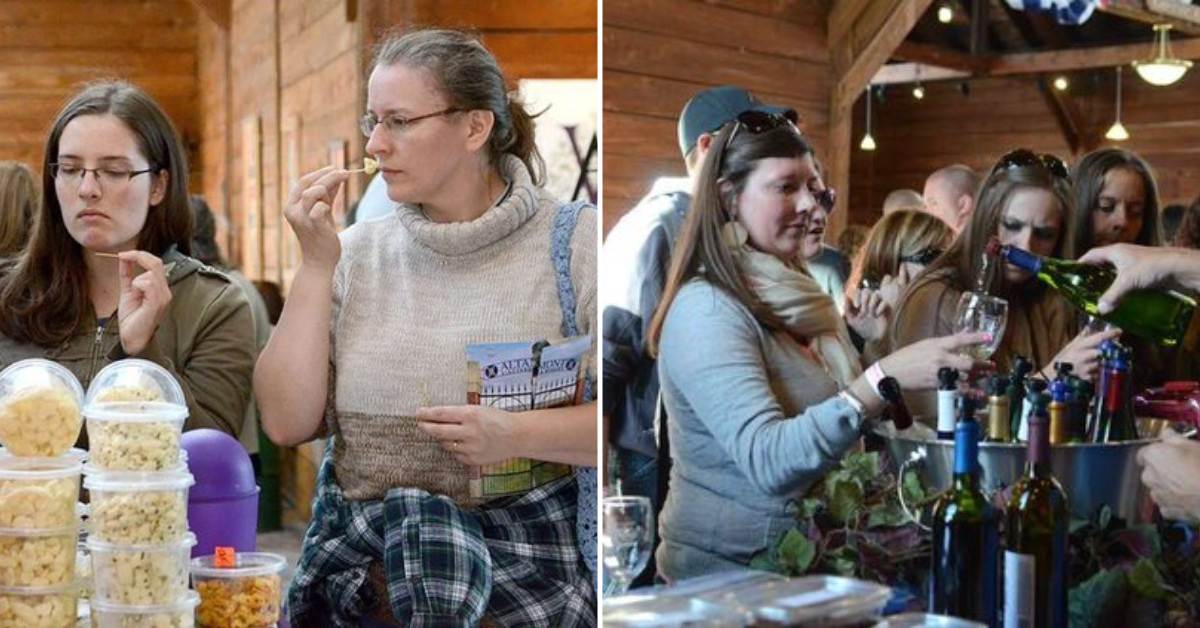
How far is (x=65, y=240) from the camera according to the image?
4.24 feet

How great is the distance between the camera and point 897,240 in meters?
1.60

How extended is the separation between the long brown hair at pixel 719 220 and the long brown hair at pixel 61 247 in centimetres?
54

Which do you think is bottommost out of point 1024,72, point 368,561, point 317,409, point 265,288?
point 368,561

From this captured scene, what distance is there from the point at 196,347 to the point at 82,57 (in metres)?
0.31

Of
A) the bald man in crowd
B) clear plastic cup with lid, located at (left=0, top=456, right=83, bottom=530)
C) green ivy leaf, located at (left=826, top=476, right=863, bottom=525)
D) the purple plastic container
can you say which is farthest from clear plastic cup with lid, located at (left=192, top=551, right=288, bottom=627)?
the bald man in crowd

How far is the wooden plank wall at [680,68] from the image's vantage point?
1.49 m

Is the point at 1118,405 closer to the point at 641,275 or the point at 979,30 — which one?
the point at 979,30

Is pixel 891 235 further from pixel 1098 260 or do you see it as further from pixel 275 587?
pixel 275 587

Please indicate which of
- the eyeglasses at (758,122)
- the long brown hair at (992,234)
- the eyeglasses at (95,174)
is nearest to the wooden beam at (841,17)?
the eyeglasses at (758,122)

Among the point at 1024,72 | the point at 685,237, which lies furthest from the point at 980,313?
the point at 685,237

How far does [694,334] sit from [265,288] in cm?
46

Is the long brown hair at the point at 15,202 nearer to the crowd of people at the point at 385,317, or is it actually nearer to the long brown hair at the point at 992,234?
the crowd of people at the point at 385,317

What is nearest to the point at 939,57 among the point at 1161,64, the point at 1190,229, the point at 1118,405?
the point at 1161,64

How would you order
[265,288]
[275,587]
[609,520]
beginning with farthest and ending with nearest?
[609,520], [265,288], [275,587]
